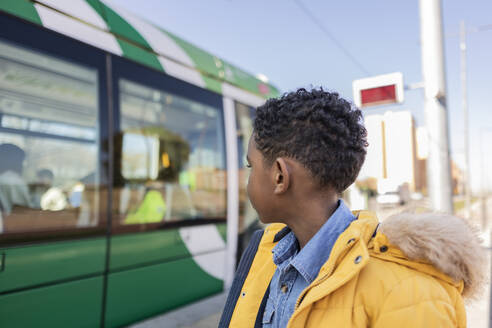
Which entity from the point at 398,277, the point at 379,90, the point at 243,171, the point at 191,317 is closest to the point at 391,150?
the point at 379,90

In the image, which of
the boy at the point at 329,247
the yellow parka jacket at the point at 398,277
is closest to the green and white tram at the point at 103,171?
the boy at the point at 329,247

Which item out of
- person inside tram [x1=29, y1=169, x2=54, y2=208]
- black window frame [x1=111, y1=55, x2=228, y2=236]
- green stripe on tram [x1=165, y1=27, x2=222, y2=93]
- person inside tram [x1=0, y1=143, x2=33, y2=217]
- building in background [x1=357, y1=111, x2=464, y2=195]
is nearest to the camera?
person inside tram [x1=0, y1=143, x2=33, y2=217]

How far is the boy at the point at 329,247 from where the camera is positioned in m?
0.96

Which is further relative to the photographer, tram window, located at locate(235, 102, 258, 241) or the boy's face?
tram window, located at locate(235, 102, 258, 241)

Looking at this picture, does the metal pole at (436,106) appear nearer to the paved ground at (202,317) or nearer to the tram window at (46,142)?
the paved ground at (202,317)

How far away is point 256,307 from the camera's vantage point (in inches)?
50.4

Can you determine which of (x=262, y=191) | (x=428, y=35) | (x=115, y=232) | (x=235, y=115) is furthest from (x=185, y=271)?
(x=428, y=35)

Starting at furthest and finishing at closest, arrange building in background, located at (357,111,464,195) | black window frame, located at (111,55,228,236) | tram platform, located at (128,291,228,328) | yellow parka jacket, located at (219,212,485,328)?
building in background, located at (357,111,464,195)
tram platform, located at (128,291,228,328)
black window frame, located at (111,55,228,236)
yellow parka jacket, located at (219,212,485,328)

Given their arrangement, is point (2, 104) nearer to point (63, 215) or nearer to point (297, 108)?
point (63, 215)

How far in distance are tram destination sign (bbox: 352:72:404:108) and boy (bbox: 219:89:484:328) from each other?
3.23 m

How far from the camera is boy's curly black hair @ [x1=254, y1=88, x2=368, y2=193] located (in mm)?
1150

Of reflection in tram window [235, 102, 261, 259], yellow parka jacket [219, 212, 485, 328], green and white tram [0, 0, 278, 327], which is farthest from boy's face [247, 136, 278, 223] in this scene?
reflection in tram window [235, 102, 261, 259]

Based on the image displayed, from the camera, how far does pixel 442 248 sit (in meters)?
1.00

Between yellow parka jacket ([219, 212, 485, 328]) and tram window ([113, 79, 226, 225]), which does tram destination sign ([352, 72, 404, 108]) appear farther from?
yellow parka jacket ([219, 212, 485, 328])
